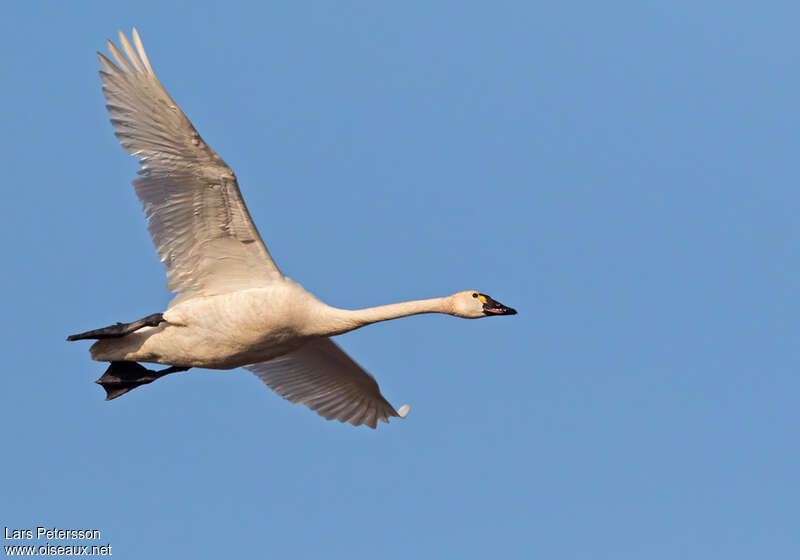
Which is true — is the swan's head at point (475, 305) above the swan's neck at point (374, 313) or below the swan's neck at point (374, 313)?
above

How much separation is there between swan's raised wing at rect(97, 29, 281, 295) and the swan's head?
2.39 m

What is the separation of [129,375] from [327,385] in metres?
3.01

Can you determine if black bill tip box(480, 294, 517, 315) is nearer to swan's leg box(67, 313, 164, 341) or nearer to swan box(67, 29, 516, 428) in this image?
swan box(67, 29, 516, 428)

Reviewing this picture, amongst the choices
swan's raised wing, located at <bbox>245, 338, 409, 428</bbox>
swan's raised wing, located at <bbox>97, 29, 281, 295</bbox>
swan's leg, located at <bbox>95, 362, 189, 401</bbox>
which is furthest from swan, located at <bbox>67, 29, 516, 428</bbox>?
swan's raised wing, located at <bbox>245, 338, 409, 428</bbox>

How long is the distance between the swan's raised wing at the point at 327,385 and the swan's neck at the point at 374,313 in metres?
2.19

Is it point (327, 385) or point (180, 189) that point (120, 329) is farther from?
point (327, 385)

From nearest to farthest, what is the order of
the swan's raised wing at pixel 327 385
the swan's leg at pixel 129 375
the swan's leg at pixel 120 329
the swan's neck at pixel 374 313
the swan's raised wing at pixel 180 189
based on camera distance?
the swan's raised wing at pixel 180 189 < the swan's neck at pixel 374 313 < the swan's leg at pixel 120 329 < the swan's leg at pixel 129 375 < the swan's raised wing at pixel 327 385

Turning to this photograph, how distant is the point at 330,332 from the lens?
58.2 ft

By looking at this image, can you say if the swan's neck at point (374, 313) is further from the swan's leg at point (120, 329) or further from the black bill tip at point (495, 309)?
the swan's leg at point (120, 329)

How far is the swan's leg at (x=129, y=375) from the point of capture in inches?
750

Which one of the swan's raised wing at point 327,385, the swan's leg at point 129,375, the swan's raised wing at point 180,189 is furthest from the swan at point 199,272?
the swan's raised wing at point 327,385

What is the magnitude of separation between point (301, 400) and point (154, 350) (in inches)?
128

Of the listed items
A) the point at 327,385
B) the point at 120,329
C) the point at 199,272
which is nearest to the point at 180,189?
the point at 199,272

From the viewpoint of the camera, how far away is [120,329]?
18047 millimetres
